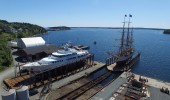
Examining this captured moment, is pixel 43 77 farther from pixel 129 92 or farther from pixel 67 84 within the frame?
pixel 129 92

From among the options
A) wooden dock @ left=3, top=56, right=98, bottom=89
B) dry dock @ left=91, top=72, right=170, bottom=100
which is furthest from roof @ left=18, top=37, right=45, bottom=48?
dry dock @ left=91, top=72, right=170, bottom=100

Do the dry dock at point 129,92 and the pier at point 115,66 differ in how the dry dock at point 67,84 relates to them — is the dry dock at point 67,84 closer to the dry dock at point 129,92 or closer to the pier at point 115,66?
the dry dock at point 129,92

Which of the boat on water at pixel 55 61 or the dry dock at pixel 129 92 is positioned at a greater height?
the boat on water at pixel 55 61

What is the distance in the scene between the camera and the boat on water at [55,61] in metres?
51.3

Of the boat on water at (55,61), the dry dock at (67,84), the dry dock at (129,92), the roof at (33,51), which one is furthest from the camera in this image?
the roof at (33,51)

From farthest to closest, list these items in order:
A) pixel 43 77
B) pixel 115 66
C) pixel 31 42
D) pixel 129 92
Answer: pixel 31 42 → pixel 115 66 → pixel 43 77 → pixel 129 92

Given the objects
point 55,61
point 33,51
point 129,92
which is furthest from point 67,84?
point 33,51

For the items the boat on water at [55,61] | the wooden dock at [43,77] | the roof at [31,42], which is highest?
the roof at [31,42]

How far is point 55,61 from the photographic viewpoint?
54750mm

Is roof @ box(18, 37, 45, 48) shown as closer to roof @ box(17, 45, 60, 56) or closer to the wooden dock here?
roof @ box(17, 45, 60, 56)

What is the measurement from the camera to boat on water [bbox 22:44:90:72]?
51294 millimetres

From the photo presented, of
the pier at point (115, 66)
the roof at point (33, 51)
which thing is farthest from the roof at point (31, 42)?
the pier at point (115, 66)

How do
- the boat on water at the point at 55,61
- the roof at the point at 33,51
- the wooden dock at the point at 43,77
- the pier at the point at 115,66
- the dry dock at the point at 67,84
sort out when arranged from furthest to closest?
the roof at the point at 33,51
the pier at the point at 115,66
the boat on water at the point at 55,61
the wooden dock at the point at 43,77
the dry dock at the point at 67,84

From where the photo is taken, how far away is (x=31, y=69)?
5047 cm
